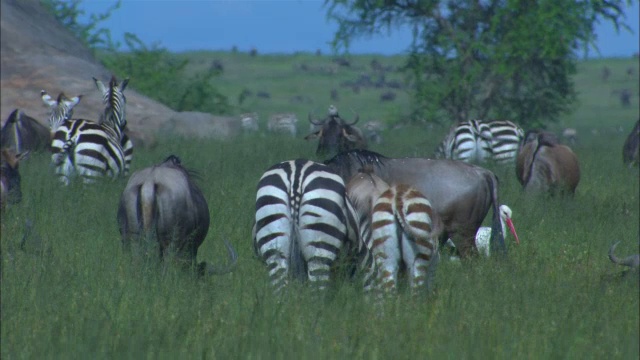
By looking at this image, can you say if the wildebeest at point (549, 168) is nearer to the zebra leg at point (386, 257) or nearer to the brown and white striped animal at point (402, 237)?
the brown and white striped animal at point (402, 237)

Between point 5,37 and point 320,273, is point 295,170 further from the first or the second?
point 5,37

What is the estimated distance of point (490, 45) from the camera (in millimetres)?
29062

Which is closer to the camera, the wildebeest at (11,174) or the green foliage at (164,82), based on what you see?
the wildebeest at (11,174)

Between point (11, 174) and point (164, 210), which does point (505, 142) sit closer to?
point (11, 174)

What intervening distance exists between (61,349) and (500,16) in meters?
24.6

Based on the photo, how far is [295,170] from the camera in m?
7.54

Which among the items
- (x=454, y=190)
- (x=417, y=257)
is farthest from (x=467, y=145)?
(x=417, y=257)

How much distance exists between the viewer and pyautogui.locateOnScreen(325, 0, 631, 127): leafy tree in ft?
90.7

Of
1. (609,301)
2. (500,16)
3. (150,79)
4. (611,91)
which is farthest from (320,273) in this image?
(611,91)

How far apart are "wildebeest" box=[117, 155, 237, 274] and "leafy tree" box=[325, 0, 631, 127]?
20.1 m

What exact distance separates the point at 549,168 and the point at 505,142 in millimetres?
6646

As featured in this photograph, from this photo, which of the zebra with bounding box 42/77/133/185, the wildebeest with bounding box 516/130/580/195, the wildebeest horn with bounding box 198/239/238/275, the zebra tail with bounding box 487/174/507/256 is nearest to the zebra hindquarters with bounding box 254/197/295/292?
the wildebeest horn with bounding box 198/239/238/275

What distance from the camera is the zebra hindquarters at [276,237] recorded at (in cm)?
736

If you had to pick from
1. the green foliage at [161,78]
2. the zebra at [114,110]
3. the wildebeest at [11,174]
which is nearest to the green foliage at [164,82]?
the green foliage at [161,78]
